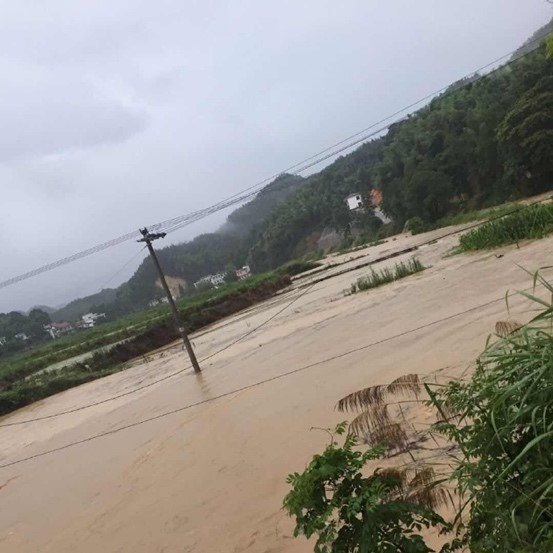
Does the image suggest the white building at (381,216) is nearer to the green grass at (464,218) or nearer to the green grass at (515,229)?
the green grass at (464,218)

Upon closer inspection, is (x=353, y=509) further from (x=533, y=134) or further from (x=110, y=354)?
(x=533, y=134)

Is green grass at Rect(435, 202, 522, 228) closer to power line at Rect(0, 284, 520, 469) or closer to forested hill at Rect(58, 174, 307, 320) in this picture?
power line at Rect(0, 284, 520, 469)

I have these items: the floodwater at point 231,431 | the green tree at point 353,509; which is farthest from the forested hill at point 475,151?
the green tree at point 353,509

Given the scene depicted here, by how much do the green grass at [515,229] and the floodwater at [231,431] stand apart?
1200 mm

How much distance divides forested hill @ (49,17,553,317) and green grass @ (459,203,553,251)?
610 cm

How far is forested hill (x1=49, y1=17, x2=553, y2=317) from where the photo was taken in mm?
38750

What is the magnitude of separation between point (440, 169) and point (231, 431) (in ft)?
157

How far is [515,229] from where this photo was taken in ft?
65.4

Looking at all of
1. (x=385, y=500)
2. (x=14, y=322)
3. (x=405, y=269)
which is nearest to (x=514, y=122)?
(x=405, y=269)

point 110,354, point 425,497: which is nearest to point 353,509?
point 425,497

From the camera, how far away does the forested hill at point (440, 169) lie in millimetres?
38750

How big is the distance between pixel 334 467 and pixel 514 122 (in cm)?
4142

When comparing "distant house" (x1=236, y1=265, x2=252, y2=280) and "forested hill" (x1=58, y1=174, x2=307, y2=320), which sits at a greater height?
"forested hill" (x1=58, y1=174, x2=307, y2=320)

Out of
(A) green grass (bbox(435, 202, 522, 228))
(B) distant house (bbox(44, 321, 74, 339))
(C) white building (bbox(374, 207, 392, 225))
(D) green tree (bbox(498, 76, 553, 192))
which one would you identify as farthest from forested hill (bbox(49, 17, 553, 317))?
(B) distant house (bbox(44, 321, 74, 339))
